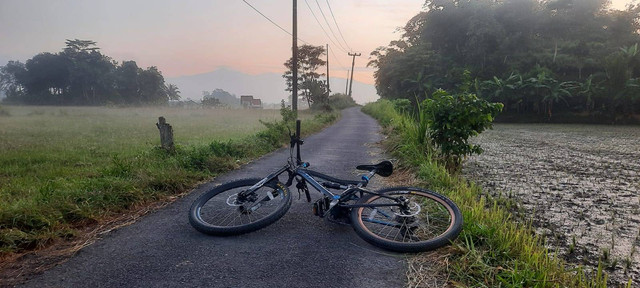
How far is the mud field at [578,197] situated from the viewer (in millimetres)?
3236

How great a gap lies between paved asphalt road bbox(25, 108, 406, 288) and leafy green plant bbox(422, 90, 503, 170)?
330 centimetres

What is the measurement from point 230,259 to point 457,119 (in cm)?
452

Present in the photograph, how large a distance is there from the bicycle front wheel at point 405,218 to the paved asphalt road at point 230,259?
0.18 meters

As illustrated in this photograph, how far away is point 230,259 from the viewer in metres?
2.80

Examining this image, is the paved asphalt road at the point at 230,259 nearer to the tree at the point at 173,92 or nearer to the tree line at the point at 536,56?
the tree line at the point at 536,56

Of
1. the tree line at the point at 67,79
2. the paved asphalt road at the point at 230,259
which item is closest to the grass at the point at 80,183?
the paved asphalt road at the point at 230,259

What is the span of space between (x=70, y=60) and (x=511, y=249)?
151ft

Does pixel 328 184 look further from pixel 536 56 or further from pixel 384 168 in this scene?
pixel 536 56

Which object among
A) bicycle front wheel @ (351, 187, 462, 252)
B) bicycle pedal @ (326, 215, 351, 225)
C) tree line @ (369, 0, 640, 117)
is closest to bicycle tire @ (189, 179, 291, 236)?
bicycle pedal @ (326, 215, 351, 225)

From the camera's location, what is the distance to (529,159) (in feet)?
28.6

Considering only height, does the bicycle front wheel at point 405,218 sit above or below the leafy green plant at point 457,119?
below

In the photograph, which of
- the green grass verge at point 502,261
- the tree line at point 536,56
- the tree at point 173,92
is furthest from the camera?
the tree at point 173,92

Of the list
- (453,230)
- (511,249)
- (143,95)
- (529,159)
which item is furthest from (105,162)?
(143,95)

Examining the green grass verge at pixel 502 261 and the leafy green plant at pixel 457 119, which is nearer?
the green grass verge at pixel 502 261
